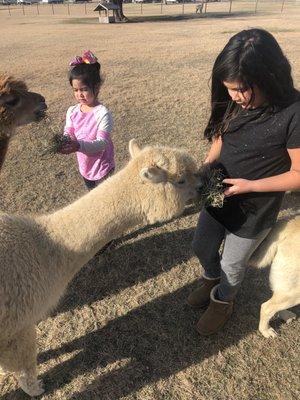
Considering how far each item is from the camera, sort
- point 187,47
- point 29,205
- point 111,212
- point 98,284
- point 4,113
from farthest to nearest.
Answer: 1. point 187,47
2. point 29,205
3. point 98,284
4. point 4,113
5. point 111,212

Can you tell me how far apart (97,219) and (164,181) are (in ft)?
1.50

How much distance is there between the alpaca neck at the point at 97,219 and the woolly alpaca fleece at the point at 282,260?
3.20 feet

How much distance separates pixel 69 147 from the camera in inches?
113

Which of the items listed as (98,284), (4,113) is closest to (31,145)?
(4,113)

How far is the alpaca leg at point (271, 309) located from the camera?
266cm

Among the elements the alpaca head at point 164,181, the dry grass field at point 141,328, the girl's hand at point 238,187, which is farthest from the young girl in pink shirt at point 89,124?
the girl's hand at point 238,187

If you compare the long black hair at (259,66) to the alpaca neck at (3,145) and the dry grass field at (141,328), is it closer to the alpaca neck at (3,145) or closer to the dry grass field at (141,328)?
the dry grass field at (141,328)

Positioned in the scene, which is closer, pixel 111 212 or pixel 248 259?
pixel 111 212

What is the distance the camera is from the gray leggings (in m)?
2.53

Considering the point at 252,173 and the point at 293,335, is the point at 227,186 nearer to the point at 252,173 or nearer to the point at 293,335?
the point at 252,173

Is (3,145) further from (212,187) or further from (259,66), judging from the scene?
(259,66)

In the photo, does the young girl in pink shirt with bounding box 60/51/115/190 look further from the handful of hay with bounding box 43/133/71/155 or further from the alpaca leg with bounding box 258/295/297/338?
the alpaca leg with bounding box 258/295/297/338

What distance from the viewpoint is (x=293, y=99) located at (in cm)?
204

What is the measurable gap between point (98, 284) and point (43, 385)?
97 cm
